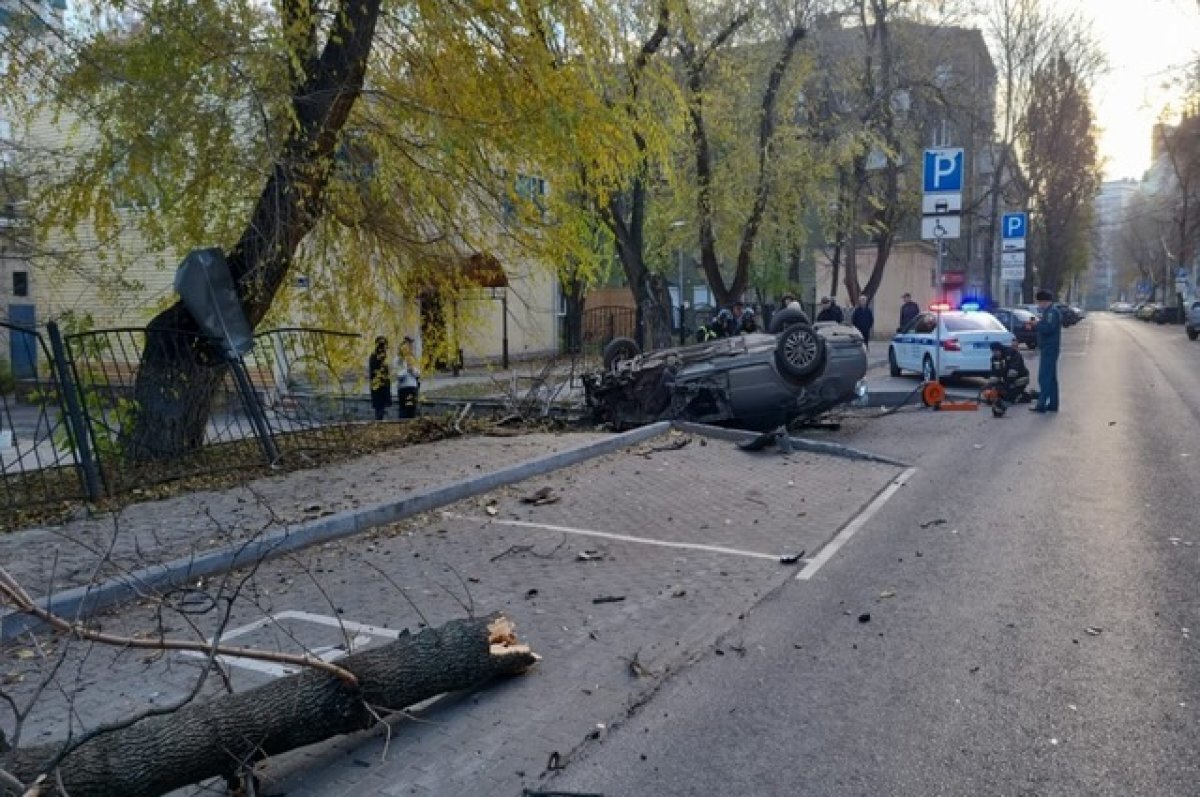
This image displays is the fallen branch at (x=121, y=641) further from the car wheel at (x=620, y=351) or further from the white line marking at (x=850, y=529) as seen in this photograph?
the car wheel at (x=620, y=351)

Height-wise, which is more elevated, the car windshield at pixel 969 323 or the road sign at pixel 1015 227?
the road sign at pixel 1015 227

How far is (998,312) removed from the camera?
35594mm

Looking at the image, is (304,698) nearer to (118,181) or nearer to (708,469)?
(708,469)

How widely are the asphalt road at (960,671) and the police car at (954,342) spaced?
395 inches

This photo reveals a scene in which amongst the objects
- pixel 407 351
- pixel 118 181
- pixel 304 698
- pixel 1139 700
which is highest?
pixel 118 181

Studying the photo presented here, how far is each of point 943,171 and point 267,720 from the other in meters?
14.5

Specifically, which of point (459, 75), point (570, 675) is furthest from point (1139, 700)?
point (459, 75)

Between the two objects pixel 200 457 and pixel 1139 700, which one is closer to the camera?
pixel 1139 700

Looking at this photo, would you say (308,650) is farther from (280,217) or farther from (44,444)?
(280,217)

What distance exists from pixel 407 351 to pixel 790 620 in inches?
320

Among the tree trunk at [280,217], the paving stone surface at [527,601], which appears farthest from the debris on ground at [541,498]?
the tree trunk at [280,217]

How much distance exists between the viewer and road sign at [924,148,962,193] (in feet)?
49.4

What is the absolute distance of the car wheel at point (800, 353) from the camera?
1173 centimetres

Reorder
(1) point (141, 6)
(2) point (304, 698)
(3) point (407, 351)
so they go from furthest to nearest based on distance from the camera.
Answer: (3) point (407, 351) → (1) point (141, 6) → (2) point (304, 698)
